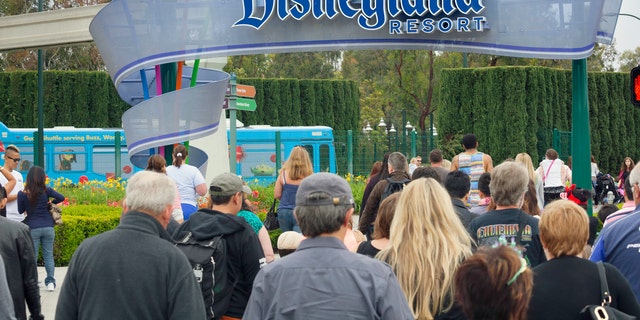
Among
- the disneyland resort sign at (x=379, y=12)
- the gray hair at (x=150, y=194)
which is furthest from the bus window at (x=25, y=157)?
the gray hair at (x=150, y=194)

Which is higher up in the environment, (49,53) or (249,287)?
(49,53)

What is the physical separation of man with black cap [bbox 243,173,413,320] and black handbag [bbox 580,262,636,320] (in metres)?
0.86

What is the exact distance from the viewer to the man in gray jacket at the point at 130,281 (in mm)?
4516

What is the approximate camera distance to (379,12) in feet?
46.0

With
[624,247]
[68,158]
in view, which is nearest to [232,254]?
[624,247]

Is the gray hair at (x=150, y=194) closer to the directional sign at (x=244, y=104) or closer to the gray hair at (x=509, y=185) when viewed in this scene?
the gray hair at (x=509, y=185)

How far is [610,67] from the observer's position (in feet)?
238

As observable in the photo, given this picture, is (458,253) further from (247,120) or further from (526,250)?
(247,120)

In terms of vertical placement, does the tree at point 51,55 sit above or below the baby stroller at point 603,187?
above

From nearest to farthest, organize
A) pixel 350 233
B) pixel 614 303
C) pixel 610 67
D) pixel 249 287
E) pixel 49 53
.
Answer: pixel 614 303, pixel 249 287, pixel 350 233, pixel 49 53, pixel 610 67

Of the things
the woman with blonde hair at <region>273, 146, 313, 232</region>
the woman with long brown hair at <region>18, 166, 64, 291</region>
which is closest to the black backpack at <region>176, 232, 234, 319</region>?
the woman with blonde hair at <region>273, 146, 313, 232</region>

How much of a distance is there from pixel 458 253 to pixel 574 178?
951 centimetres

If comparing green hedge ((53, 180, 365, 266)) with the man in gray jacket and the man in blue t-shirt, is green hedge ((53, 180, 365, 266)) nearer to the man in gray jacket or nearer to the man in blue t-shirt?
the man in blue t-shirt

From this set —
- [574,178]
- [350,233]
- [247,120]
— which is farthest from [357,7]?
[247,120]
